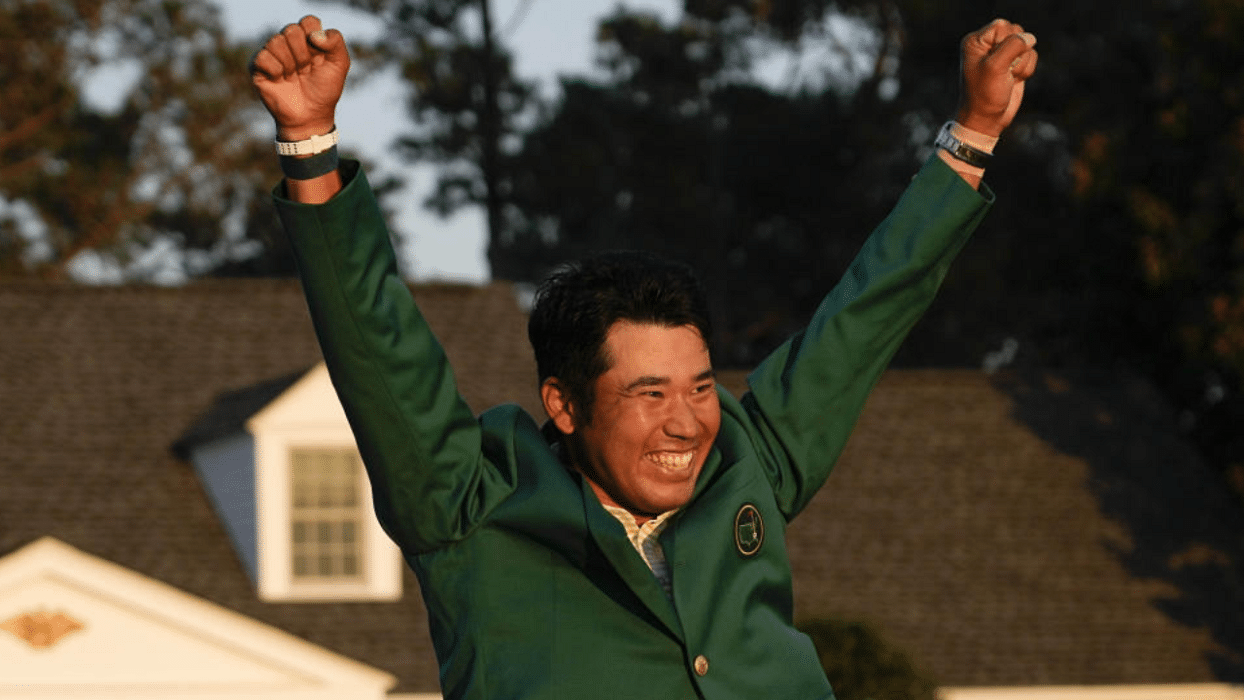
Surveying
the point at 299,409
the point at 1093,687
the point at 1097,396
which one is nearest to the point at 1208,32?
the point at 1097,396

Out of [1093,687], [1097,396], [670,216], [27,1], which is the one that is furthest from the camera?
[670,216]

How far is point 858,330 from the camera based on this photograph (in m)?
3.97

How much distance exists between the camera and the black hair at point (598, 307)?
370 centimetres

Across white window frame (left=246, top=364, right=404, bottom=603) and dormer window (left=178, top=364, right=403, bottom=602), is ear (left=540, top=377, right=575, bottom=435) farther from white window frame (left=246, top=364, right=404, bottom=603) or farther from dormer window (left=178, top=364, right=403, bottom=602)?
white window frame (left=246, top=364, right=404, bottom=603)

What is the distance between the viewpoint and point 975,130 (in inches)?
159

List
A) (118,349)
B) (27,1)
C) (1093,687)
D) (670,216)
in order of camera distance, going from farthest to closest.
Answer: (670,216), (27,1), (118,349), (1093,687)

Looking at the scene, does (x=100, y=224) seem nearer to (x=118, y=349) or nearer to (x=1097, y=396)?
(x=118, y=349)

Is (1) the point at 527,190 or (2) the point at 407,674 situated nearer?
(2) the point at 407,674

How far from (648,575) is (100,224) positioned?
1239 inches

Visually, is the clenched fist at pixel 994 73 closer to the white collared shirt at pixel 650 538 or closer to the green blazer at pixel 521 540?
the green blazer at pixel 521 540

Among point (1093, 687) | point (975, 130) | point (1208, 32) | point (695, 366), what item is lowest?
point (1093, 687)

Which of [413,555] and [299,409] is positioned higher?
[413,555]

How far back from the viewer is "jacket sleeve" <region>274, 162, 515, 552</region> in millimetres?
3369

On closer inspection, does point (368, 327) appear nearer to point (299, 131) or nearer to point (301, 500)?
point (299, 131)
